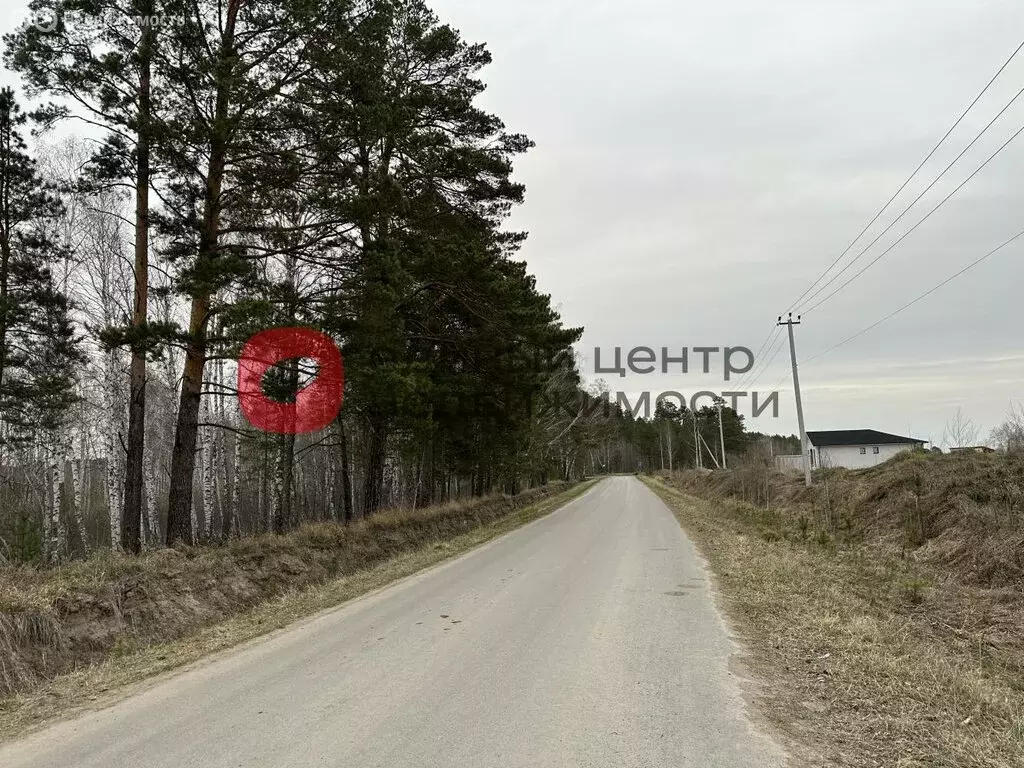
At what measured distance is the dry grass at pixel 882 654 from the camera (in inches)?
164

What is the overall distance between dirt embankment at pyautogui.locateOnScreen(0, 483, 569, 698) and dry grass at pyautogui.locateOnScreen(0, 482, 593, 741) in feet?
0.05

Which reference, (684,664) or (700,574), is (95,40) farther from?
(700,574)

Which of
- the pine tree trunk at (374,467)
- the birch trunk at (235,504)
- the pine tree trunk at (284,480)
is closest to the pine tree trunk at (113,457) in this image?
the birch trunk at (235,504)

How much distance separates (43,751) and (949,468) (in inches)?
650

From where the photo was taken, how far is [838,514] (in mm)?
17078

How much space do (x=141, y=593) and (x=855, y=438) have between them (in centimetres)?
6221

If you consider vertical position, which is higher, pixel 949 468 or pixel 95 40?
pixel 95 40

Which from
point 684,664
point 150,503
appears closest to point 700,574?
point 684,664

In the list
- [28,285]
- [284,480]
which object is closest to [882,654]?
[284,480]

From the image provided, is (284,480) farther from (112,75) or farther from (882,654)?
(882,654)

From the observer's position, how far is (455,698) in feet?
16.6

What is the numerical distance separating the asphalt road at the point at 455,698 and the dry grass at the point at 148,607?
0.65m

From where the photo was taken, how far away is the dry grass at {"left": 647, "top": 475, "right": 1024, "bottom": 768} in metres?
4.17

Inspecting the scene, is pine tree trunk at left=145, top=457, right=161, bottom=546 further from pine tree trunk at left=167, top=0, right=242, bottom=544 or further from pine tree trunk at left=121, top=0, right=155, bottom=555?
pine tree trunk at left=121, top=0, right=155, bottom=555
